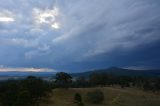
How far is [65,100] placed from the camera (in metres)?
100

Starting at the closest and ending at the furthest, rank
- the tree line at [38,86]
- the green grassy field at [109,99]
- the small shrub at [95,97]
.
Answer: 1. the tree line at [38,86]
2. the green grassy field at [109,99]
3. the small shrub at [95,97]

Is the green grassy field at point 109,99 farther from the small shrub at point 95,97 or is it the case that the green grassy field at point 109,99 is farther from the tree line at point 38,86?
the tree line at point 38,86

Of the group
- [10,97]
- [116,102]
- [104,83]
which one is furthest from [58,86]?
[10,97]

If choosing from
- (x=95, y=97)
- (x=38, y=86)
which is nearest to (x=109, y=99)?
(x=95, y=97)

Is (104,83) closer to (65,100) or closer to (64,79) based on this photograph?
(64,79)

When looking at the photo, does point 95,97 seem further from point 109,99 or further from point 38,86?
point 38,86

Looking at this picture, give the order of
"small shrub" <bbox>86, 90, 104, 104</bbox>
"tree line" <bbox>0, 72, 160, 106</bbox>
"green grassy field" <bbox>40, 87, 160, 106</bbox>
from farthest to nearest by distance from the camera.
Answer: "small shrub" <bbox>86, 90, 104, 104</bbox>, "green grassy field" <bbox>40, 87, 160, 106</bbox>, "tree line" <bbox>0, 72, 160, 106</bbox>

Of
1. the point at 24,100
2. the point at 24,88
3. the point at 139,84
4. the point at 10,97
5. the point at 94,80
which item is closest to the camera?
the point at 24,100

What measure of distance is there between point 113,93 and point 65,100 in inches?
1041

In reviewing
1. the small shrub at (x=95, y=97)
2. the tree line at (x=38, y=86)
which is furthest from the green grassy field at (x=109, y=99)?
the tree line at (x=38, y=86)

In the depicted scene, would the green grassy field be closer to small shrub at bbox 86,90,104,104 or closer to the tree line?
small shrub at bbox 86,90,104,104

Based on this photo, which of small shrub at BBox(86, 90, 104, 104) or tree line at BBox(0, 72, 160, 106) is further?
small shrub at BBox(86, 90, 104, 104)

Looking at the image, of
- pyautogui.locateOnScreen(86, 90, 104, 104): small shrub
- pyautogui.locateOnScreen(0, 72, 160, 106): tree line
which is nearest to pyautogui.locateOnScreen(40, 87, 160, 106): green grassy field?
pyautogui.locateOnScreen(86, 90, 104, 104): small shrub

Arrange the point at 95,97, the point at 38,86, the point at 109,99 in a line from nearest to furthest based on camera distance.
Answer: the point at 38,86 → the point at 95,97 → the point at 109,99
